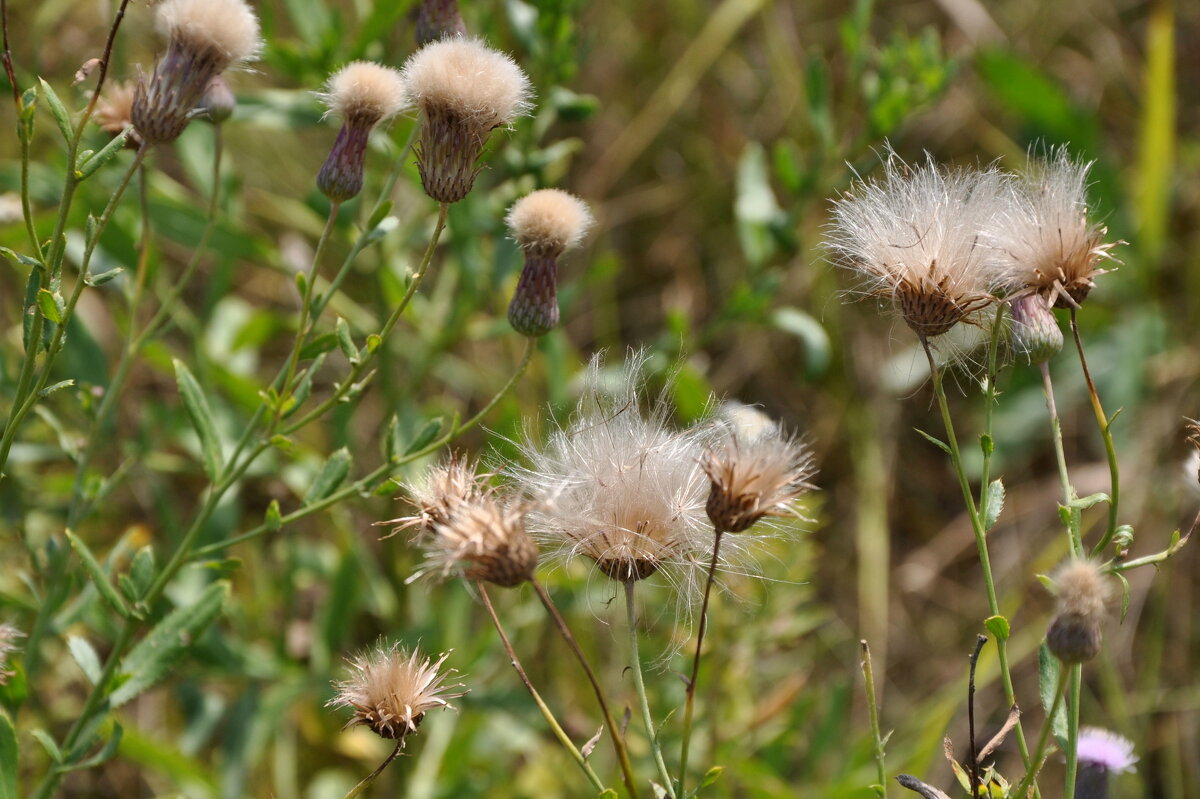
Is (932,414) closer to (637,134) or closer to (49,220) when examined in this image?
(637,134)

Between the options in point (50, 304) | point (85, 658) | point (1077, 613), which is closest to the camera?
point (1077, 613)

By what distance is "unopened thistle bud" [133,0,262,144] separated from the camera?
1215 millimetres

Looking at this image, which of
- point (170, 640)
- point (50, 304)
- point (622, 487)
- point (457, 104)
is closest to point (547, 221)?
point (457, 104)

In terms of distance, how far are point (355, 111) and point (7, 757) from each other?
2.79 ft

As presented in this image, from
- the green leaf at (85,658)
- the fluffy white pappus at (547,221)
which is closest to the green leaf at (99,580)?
the green leaf at (85,658)

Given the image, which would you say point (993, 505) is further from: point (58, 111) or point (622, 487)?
point (58, 111)

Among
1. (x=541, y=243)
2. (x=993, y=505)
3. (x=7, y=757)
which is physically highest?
(x=541, y=243)

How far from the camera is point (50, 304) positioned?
1.15 meters

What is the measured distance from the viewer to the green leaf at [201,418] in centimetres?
151

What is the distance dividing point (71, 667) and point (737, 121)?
2.61 m

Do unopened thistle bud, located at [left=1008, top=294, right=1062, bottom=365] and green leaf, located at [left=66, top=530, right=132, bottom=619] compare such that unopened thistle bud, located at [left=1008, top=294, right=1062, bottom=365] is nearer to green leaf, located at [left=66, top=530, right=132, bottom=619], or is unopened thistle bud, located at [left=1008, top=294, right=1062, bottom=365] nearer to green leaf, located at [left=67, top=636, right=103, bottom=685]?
green leaf, located at [left=66, top=530, right=132, bottom=619]

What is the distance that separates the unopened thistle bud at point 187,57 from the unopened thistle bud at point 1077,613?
973mm

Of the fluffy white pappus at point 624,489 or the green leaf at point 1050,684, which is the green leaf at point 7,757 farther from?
the green leaf at point 1050,684

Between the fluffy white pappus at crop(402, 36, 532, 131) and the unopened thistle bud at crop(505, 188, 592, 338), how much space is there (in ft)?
0.35
